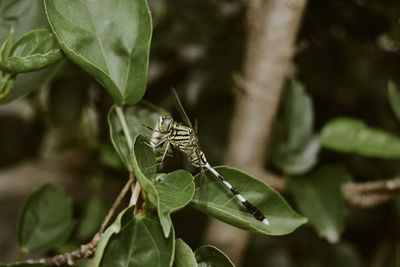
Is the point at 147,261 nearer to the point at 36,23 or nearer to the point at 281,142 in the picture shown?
the point at 36,23

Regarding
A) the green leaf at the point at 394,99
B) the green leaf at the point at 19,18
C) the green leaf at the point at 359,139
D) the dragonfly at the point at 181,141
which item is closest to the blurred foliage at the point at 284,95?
the green leaf at the point at 359,139

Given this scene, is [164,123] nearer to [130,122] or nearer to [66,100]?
[130,122]

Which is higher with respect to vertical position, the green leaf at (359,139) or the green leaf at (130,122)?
the green leaf at (130,122)

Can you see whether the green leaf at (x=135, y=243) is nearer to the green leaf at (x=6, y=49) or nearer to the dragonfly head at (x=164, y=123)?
the dragonfly head at (x=164, y=123)

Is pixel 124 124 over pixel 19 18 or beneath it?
beneath

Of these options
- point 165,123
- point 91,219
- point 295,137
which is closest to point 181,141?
point 165,123

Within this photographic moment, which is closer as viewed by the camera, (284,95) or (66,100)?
(284,95)

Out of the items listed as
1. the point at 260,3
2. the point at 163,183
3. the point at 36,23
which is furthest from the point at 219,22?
the point at 163,183
